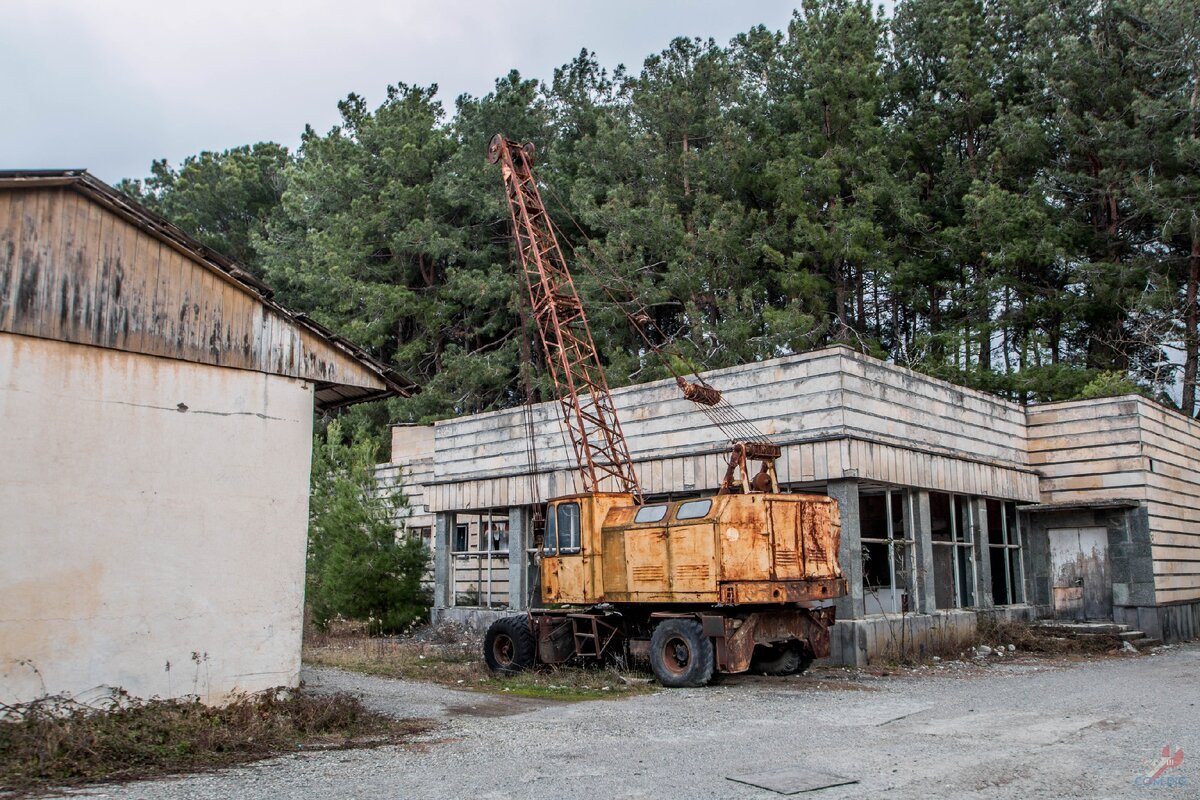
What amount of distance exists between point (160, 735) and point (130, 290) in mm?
4515

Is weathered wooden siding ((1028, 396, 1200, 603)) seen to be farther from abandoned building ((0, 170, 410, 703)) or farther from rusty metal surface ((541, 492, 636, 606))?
abandoned building ((0, 170, 410, 703))

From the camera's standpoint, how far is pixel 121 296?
1044 cm

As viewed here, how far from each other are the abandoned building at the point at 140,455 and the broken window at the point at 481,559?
1262 centimetres

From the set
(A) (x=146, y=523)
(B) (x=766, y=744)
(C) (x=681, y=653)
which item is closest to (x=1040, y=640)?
(C) (x=681, y=653)

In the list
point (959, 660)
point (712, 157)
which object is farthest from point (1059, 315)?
point (959, 660)

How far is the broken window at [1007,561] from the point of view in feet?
72.0

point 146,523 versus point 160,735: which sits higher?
point 146,523

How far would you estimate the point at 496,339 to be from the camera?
43.2 meters

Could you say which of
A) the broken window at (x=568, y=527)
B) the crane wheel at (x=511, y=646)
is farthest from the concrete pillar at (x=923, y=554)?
the crane wheel at (x=511, y=646)

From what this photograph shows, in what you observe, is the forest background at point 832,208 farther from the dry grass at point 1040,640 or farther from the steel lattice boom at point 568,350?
the dry grass at point 1040,640

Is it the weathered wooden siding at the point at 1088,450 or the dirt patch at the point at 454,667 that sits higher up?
the weathered wooden siding at the point at 1088,450

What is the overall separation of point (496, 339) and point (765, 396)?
26.5 m

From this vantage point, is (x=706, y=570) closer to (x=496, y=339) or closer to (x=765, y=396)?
(x=765, y=396)

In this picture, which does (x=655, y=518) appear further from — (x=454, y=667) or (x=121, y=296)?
(x=121, y=296)
